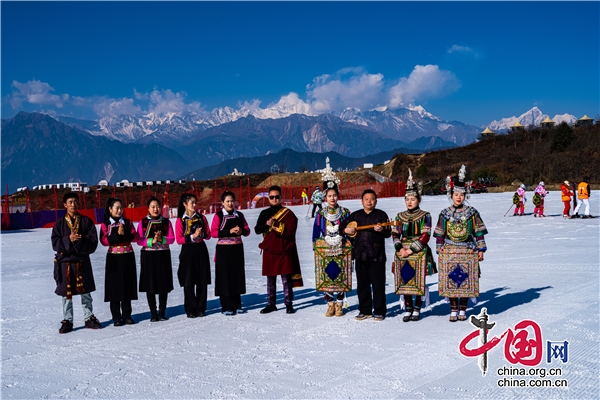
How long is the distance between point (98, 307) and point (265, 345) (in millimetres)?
3576

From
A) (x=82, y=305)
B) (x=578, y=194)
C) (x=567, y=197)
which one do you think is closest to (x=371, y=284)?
(x=82, y=305)

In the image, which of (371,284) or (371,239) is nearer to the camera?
(371,239)

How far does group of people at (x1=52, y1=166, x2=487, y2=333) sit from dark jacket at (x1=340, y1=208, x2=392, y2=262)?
0.01m

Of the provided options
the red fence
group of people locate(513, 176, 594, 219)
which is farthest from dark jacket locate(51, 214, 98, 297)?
the red fence

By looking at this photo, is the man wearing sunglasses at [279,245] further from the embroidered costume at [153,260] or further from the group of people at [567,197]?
the group of people at [567,197]

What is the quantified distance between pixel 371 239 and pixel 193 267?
92.7 inches

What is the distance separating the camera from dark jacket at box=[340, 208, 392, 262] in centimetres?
736

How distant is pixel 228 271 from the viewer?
7.95 metres

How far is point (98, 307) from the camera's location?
8.88 meters

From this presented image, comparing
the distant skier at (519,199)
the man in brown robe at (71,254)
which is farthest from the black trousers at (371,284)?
the distant skier at (519,199)

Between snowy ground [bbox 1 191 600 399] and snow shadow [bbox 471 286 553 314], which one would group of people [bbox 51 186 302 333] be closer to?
snowy ground [bbox 1 191 600 399]

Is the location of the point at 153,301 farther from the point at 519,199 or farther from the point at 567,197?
the point at 519,199

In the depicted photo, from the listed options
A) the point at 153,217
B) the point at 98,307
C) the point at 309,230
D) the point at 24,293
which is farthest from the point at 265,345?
the point at 309,230

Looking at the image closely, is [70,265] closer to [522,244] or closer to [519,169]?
[522,244]
